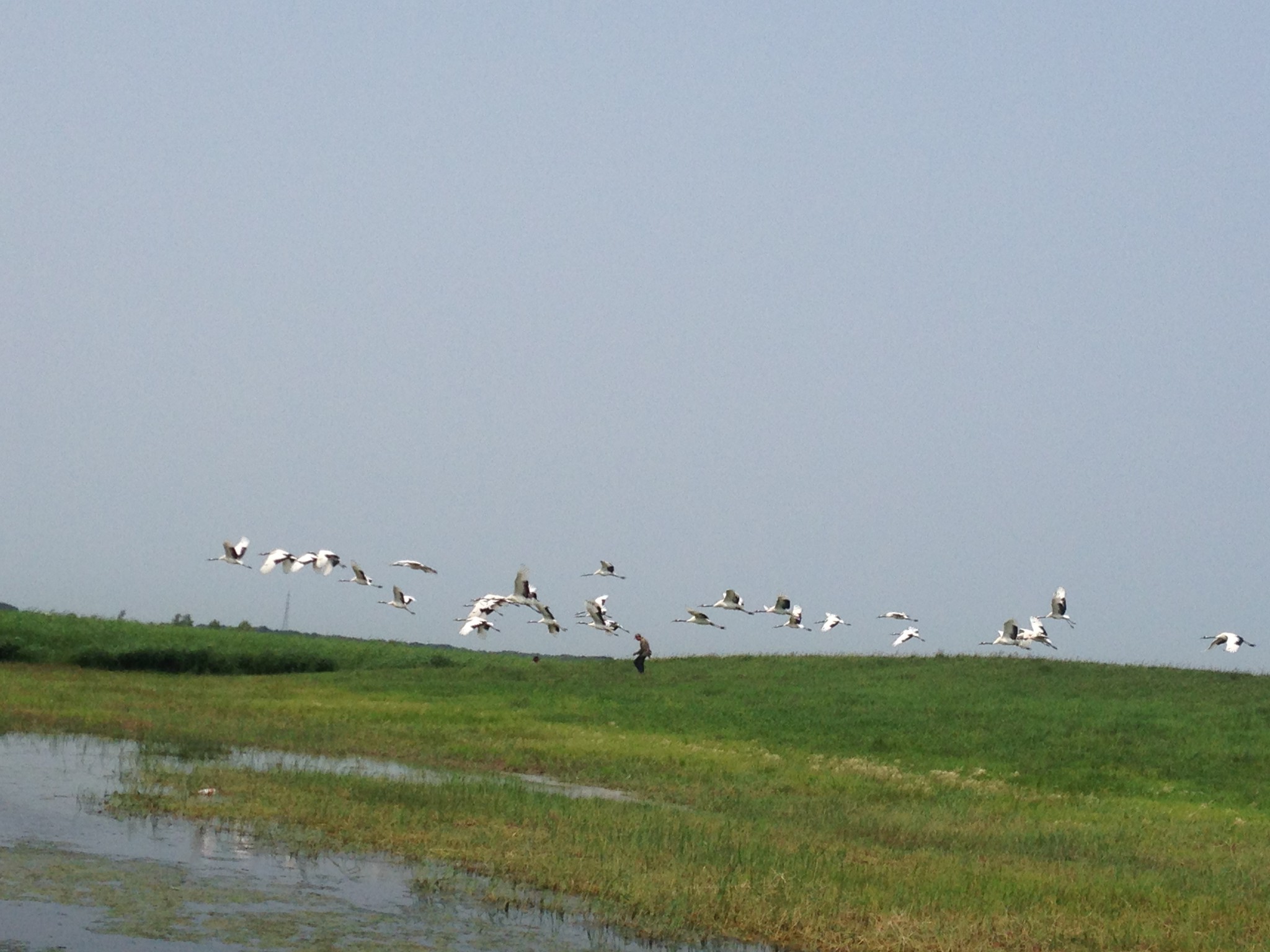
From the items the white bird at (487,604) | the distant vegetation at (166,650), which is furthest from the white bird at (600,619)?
the distant vegetation at (166,650)

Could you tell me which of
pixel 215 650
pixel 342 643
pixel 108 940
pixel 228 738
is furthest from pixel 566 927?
pixel 342 643

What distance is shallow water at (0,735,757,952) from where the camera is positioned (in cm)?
1276

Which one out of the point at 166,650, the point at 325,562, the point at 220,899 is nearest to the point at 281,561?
the point at 325,562

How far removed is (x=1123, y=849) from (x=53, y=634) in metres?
42.5

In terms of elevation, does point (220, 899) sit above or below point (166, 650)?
below

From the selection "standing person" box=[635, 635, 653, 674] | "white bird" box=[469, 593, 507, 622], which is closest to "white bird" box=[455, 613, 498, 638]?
"white bird" box=[469, 593, 507, 622]

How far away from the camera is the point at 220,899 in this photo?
14.0 meters

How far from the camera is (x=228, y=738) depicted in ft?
88.2

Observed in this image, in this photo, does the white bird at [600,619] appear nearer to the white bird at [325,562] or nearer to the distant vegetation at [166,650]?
the white bird at [325,562]

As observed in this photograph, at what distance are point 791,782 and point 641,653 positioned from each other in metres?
19.5

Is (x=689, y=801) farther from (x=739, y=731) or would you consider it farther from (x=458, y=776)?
(x=739, y=731)

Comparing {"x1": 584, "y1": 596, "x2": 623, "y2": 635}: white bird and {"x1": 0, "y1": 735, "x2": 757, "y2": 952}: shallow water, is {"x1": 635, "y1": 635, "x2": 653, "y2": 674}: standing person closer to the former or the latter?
{"x1": 584, "y1": 596, "x2": 623, "y2": 635}: white bird

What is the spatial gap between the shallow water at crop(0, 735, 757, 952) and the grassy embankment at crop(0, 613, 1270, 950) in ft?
2.89

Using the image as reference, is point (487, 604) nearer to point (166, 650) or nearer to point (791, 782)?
point (791, 782)
